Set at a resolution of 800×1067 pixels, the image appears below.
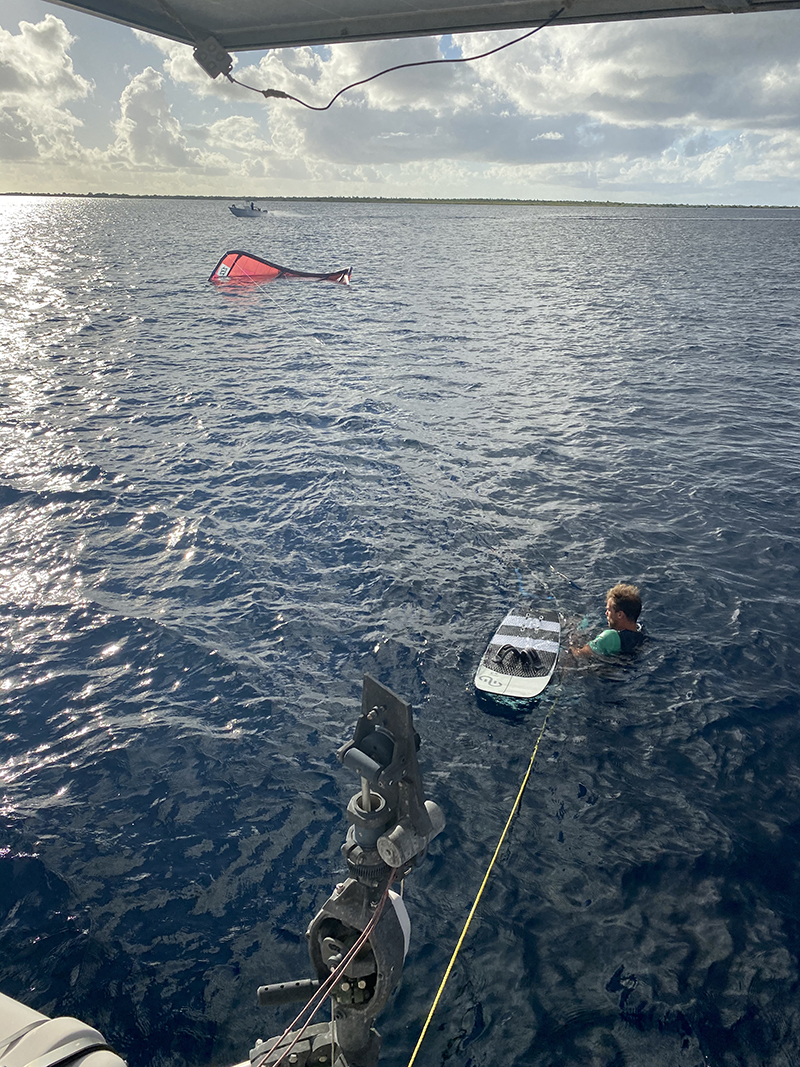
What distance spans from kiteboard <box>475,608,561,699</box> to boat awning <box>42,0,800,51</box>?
29.0ft

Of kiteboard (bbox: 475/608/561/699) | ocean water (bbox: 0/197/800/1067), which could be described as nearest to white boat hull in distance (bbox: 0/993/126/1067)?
ocean water (bbox: 0/197/800/1067)

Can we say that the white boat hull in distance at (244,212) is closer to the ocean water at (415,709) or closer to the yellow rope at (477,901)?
the ocean water at (415,709)

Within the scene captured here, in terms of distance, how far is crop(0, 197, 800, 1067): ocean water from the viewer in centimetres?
740

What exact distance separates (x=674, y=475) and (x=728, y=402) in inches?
425

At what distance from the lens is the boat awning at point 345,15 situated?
616cm

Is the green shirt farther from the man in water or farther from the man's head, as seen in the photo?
the man's head

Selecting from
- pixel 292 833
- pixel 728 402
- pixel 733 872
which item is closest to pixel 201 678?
pixel 292 833

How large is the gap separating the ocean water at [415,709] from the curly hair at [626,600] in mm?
1334

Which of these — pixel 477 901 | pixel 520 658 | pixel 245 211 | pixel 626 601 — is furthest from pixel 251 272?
pixel 245 211

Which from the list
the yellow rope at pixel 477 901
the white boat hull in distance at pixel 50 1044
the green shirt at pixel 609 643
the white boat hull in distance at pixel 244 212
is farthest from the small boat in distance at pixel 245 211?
the white boat hull in distance at pixel 50 1044

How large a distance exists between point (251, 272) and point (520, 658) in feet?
207

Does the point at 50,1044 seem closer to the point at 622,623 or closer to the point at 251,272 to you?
the point at 622,623

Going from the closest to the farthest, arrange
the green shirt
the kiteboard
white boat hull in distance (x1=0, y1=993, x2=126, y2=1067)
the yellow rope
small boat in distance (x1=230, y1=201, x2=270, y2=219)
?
white boat hull in distance (x1=0, y1=993, x2=126, y2=1067)
the yellow rope
the kiteboard
the green shirt
small boat in distance (x1=230, y1=201, x2=270, y2=219)

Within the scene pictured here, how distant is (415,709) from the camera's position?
1119cm
